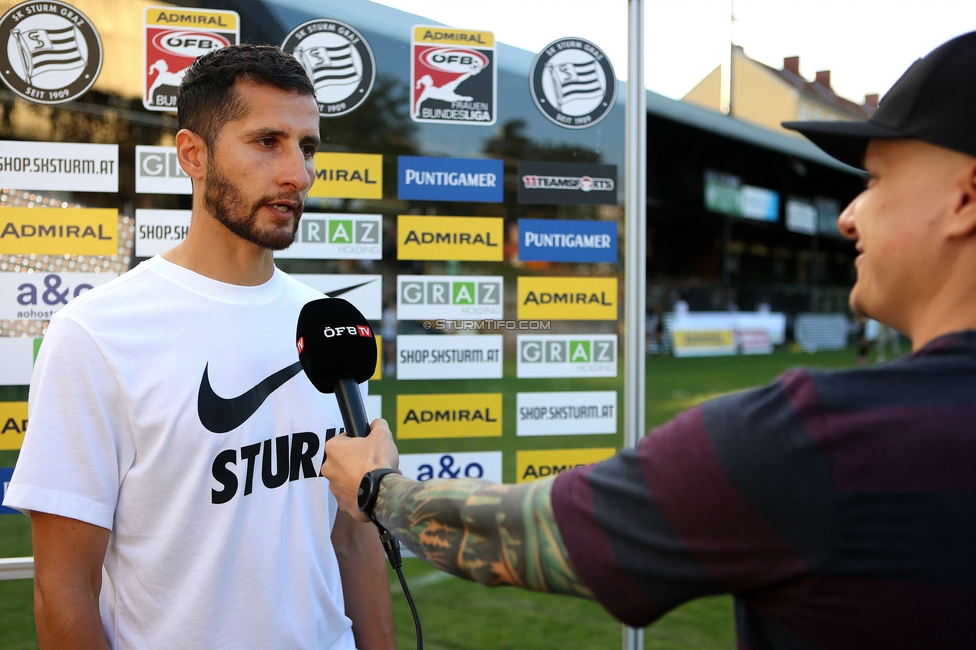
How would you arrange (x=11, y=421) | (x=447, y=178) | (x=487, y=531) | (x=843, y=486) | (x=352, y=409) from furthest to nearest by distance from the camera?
1. (x=447, y=178)
2. (x=11, y=421)
3. (x=352, y=409)
4. (x=487, y=531)
5. (x=843, y=486)

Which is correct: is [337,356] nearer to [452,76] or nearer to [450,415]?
[450,415]

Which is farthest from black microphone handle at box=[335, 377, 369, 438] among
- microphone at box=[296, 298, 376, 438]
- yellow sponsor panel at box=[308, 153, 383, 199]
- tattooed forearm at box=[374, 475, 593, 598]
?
yellow sponsor panel at box=[308, 153, 383, 199]

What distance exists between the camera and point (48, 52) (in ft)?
8.77

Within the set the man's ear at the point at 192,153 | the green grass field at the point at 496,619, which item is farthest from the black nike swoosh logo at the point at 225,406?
the green grass field at the point at 496,619

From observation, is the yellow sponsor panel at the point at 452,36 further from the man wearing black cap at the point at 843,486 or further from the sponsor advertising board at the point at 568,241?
the man wearing black cap at the point at 843,486

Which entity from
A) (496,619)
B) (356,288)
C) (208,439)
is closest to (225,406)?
(208,439)

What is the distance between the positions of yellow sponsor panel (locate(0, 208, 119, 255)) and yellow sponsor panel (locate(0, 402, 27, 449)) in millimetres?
516

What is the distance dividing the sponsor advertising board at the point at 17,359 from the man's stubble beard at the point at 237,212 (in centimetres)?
136

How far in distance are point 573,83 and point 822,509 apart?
254 cm

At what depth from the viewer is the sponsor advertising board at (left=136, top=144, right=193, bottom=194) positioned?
2.76 m

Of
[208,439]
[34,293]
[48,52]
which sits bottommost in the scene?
[208,439]

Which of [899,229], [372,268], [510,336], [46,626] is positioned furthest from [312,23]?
[899,229]

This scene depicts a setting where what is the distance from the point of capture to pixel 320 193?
2932 millimetres

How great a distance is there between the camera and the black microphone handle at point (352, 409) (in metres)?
1.32
